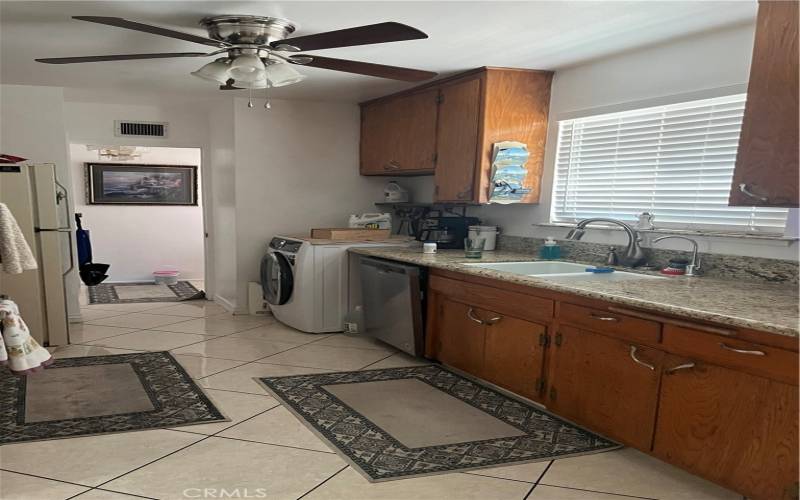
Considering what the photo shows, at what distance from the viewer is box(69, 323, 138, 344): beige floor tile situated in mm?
4109

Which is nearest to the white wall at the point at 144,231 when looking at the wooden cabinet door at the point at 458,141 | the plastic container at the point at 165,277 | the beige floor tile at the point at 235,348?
the plastic container at the point at 165,277

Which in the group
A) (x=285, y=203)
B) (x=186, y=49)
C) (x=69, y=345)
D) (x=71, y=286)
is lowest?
(x=69, y=345)

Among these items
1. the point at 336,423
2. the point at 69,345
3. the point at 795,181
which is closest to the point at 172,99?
the point at 69,345

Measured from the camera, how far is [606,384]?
7.71 ft

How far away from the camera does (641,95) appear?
3.10 m

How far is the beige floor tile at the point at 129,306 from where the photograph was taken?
521cm

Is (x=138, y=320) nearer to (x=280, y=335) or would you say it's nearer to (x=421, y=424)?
(x=280, y=335)

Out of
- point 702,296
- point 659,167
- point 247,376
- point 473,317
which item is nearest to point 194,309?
point 247,376

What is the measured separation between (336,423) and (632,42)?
253 cm

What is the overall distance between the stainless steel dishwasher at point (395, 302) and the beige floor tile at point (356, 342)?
3.0 inches

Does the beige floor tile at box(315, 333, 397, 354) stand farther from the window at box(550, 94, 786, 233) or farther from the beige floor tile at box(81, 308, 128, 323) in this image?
the beige floor tile at box(81, 308, 128, 323)

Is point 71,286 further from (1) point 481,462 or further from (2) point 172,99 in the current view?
(1) point 481,462

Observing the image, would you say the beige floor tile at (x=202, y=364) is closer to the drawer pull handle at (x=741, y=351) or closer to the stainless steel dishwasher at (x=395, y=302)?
the stainless steel dishwasher at (x=395, y=302)

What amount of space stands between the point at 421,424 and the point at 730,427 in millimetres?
1301
